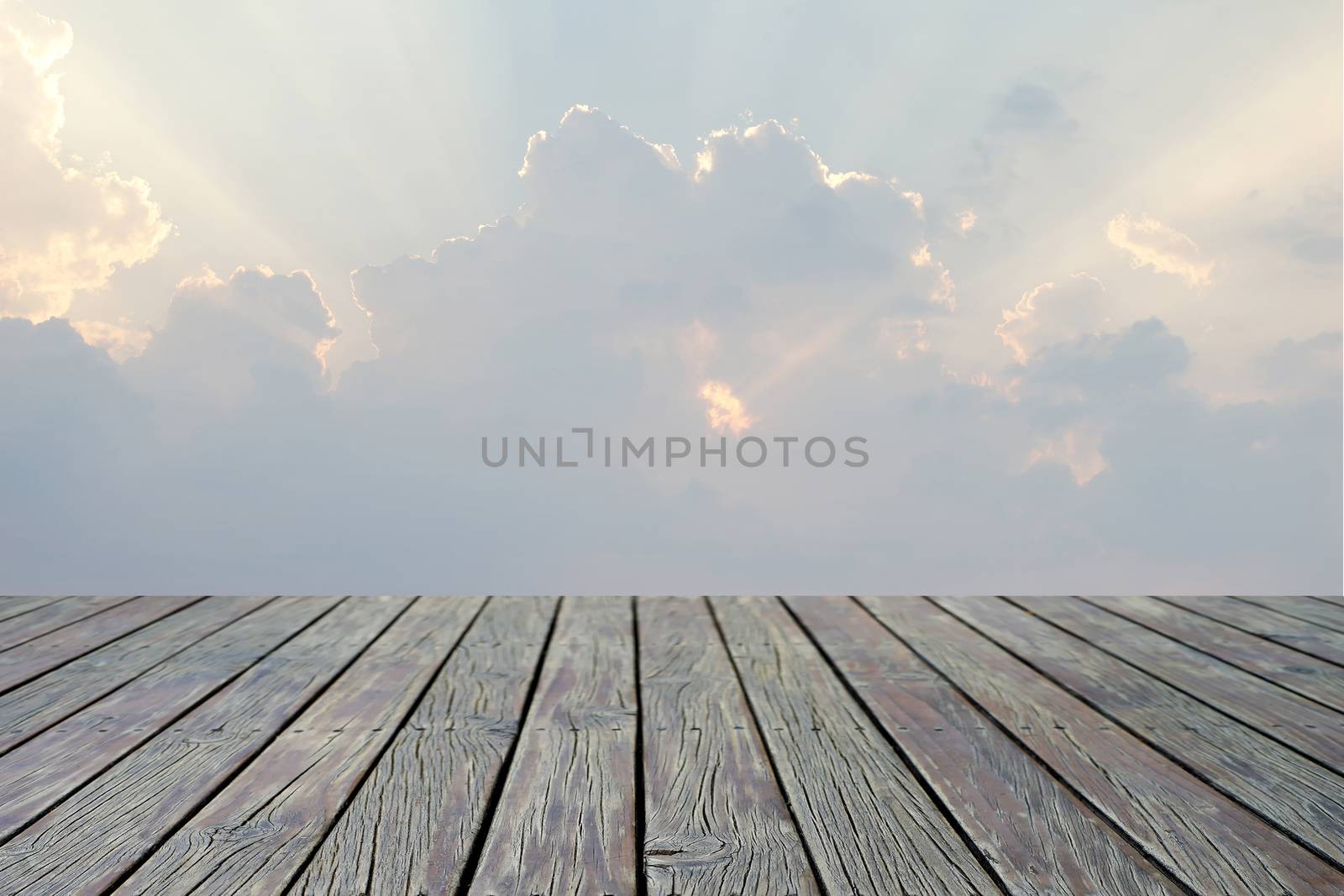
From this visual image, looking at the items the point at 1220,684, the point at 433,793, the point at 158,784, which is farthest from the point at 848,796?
the point at 1220,684

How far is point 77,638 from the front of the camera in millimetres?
1803

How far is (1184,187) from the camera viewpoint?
3.03m

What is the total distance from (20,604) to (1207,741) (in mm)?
2520

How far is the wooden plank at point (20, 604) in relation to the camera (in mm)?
2061

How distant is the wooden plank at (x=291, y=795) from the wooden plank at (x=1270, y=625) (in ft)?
5.63

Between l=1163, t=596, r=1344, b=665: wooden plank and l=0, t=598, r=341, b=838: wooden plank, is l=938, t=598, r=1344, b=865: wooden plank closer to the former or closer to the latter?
l=1163, t=596, r=1344, b=665: wooden plank

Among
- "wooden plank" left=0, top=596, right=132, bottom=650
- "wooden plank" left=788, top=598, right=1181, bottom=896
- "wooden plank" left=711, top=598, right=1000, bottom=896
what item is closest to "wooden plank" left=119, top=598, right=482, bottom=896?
"wooden plank" left=711, top=598, right=1000, bottom=896

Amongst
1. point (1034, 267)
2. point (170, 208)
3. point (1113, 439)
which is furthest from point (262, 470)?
point (1113, 439)

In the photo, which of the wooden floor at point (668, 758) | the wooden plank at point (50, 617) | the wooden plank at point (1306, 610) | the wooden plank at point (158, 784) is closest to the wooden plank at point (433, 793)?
the wooden floor at point (668, 758)

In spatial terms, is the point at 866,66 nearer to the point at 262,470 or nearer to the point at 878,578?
the point at 878,578

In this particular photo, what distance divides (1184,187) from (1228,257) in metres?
0.28

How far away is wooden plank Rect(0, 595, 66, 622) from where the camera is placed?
206cm

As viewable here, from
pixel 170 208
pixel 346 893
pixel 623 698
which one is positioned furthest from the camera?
pixel 170 208

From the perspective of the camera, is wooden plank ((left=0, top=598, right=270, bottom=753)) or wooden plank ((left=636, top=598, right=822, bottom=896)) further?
wooden plank ((left=0, top=598, right=270, bottom=753))
